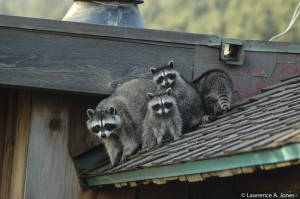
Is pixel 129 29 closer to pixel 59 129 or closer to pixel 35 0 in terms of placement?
pixel 59 129

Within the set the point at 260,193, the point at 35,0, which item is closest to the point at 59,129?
the point at 260,193

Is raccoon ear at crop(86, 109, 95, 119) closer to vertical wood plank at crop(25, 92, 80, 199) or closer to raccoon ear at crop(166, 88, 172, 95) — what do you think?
vertical wood plank at crop(25, 92, 80, 199)

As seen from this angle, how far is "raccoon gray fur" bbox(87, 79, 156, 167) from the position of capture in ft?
18.1

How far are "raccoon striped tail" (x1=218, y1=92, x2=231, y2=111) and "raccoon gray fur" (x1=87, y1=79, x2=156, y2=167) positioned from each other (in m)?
0.70

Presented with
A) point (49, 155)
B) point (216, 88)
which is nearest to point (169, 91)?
point (216, 88)

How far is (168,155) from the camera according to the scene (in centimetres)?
429

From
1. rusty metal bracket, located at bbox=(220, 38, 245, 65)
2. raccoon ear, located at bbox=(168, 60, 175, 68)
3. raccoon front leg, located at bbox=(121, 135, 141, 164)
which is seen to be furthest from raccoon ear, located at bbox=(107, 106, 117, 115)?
rusty metal bracket, located at bbox=(220, 38, 245, 65)

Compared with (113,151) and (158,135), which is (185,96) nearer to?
(158,135)

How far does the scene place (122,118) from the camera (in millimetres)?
5805

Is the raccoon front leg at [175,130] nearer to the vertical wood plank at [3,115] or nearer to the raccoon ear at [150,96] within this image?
the raccoon ear at [150,96]

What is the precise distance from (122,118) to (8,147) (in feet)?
3.13

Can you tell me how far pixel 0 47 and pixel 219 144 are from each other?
2.05 m

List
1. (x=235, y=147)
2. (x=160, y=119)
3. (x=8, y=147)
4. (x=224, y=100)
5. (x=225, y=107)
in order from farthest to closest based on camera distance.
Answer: (x=160, y=119), (x=8, y=147), (x=224, y=100), (x=225, y=107), (x=235, y=147)

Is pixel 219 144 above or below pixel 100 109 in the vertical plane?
below
